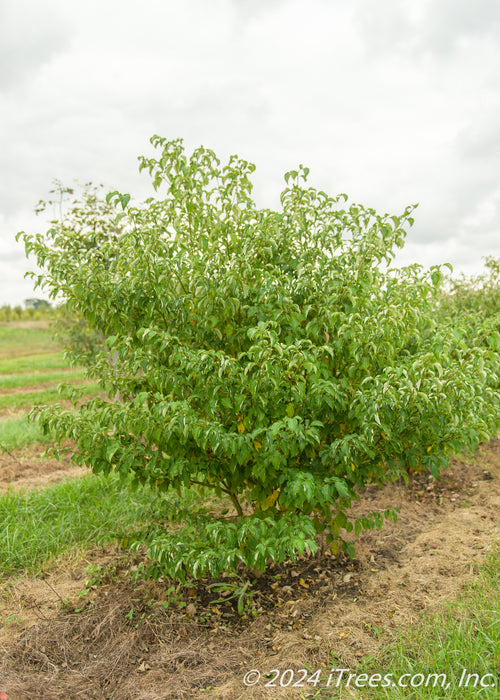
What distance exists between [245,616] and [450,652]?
146 centimetres

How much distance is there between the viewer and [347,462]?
10.6 feet

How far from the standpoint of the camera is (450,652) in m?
2.71

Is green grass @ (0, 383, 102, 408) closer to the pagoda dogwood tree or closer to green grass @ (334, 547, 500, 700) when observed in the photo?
the pagoda dogwood tree

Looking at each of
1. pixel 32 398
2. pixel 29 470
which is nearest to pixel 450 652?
pixel 29 470

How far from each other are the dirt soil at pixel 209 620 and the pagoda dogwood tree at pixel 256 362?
19.4 inches

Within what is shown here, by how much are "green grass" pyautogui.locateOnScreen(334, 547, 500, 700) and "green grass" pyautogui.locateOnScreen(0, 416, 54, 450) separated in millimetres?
6459

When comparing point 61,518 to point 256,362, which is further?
point 61,518

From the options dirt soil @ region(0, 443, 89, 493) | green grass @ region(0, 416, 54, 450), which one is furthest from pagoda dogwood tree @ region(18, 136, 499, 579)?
green grass @ region(0, 416, 54, 450)

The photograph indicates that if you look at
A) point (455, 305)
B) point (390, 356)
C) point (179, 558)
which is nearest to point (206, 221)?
point (390, 356)

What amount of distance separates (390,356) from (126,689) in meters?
2.62

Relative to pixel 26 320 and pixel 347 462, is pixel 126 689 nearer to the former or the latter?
pixel 347 462

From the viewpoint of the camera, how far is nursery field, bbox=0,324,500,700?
9.23 feet

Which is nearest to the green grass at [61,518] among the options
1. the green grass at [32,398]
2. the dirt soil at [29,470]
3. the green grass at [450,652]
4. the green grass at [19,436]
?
the dirt soil at [29,470]

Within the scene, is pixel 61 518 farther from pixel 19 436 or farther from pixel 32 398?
pixel 32 398
